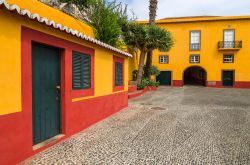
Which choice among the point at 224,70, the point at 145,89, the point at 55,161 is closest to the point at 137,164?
the point at 55,161

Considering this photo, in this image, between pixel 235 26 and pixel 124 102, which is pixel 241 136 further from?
pixel 235 26

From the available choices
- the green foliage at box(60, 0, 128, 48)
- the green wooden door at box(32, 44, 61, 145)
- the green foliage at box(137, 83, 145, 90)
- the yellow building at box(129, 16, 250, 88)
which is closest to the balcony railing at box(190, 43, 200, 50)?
the yellow building at box(129, 16, 250, 88)

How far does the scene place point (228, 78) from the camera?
1171 inches

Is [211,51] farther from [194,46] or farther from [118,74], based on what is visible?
[118,74]

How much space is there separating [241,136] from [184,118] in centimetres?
279

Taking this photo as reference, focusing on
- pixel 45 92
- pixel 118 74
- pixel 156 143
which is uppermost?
pixel 118 74

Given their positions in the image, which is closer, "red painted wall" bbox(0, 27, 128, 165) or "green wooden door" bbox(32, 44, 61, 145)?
"red painted wall" bbox(0, 27, 128, 165)

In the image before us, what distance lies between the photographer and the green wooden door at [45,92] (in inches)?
205

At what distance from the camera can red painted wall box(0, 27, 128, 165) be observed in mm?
4234

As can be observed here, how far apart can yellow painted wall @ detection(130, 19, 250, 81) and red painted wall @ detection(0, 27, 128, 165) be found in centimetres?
2458

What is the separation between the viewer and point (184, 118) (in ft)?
30.3

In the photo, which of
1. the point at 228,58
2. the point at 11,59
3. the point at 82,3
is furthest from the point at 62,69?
the point at 228,58

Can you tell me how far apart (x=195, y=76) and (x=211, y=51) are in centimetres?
881

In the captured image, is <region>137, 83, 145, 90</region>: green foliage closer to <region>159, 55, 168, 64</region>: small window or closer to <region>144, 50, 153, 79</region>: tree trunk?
<region>144, 50, 153, 79</region>: tree trunk
